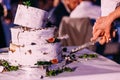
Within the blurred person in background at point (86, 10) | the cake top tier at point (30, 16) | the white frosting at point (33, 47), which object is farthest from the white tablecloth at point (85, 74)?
the blurred person in background at point (86, 10)

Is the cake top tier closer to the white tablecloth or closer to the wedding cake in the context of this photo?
the wedding cake

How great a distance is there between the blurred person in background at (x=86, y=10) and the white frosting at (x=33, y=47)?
1.99 metres

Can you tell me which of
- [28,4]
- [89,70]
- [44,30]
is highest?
[28,4]

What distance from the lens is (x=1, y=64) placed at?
5.89 ft

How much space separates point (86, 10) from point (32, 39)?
2.14 m

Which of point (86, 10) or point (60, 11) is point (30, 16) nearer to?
point (86, 10)

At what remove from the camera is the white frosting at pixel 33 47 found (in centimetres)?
169

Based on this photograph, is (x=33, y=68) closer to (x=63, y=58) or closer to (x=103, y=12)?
(x=63, y=58)

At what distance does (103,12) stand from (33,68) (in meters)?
0.72

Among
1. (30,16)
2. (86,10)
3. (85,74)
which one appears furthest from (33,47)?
(86,10)

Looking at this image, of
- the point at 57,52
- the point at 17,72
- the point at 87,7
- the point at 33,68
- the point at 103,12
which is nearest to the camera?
the point at 33,68

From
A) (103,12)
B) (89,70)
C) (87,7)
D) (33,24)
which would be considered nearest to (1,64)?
(33,24)

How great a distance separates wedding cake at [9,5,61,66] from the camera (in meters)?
1.69

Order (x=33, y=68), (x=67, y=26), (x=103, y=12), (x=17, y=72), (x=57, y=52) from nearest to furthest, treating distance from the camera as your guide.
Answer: (x=33, y=68) → (x=17, y=72) → (x=57, y=52) → (x=103, y=12) → (x=67, y=26)
